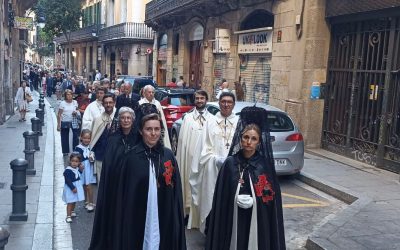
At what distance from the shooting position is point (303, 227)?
6984 mm

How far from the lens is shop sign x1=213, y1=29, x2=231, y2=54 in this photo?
736 inches

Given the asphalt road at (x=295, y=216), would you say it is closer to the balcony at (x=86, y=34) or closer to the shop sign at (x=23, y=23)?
the shop sign at (x=23, y=23)

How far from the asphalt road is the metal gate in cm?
245

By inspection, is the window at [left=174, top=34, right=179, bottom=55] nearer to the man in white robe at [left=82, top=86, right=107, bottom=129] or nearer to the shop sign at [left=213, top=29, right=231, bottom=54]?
the shop sign at [left=213, top=29, right=231, bottom=54]

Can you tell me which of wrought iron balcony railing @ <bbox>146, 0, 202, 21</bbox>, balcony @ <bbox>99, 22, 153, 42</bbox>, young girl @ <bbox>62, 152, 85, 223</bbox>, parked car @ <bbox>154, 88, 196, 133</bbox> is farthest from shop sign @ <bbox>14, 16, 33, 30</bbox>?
balcony @ <bbox>99, 22, 153, 42</bbox>

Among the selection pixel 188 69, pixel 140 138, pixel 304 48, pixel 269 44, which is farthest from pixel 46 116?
pixel 140 138

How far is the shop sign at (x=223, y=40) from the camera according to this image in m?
18.7

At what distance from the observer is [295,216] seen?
24.5ft

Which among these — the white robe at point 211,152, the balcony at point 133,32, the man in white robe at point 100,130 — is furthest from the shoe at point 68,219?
the balcony at point 133,32

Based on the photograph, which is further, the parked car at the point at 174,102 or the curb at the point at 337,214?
the parked car at the point at 174,102

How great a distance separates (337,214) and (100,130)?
153 inches

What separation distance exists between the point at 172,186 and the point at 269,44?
478 inches

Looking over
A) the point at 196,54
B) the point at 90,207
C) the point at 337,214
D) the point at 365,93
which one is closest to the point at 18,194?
the point at 90,207

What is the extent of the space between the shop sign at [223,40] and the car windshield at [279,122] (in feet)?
32.0
